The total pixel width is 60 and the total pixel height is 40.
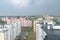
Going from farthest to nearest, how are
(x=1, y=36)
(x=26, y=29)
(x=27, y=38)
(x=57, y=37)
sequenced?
(x=26, y=29) < (x=27, y=38) < (x=1, y=36) < (x=57, y=37)

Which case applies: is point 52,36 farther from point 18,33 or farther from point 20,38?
point 18,33

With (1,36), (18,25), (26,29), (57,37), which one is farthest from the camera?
(18,25)

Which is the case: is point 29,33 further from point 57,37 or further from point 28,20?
point 57,37

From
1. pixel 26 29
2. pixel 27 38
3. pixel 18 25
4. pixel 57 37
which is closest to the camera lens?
pixel 57 37

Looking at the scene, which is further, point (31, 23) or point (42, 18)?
point (31, 23)

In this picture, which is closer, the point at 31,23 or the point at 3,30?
the point at 3,30

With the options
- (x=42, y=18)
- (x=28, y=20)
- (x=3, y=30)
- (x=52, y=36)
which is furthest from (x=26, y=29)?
(x=52, y=36)

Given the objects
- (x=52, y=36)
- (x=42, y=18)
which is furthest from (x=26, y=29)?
(x=52, y=36)

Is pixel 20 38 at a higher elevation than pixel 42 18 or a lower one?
lower

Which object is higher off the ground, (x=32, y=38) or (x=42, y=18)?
(x=42, y=18)
